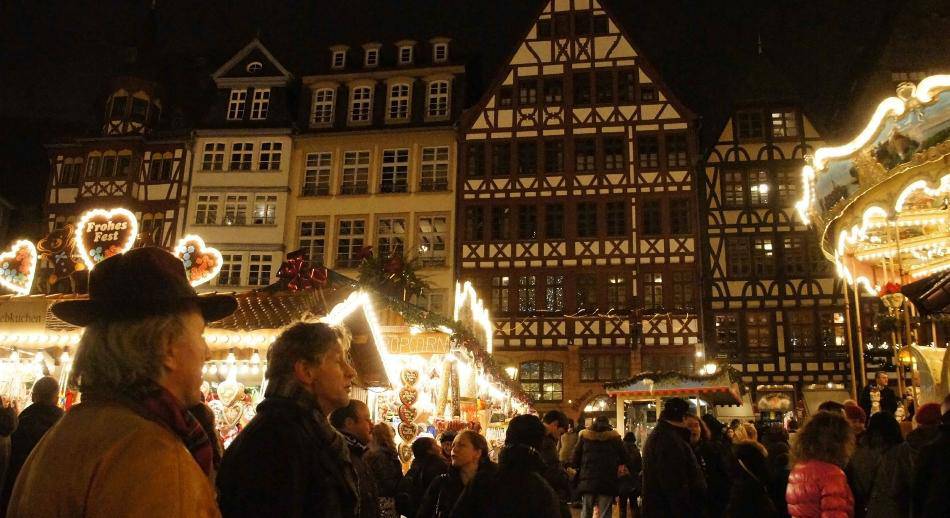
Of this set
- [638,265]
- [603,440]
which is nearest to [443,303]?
[638,265]

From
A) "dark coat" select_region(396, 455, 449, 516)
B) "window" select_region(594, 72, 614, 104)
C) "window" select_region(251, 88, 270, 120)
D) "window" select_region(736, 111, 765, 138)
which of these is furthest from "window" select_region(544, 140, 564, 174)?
"dark coat" select_region(396, 455, 449, 516)

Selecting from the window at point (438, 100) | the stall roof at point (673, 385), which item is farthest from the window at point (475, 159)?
the stall roof at point (673, 385)

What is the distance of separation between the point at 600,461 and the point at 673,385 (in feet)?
42.0

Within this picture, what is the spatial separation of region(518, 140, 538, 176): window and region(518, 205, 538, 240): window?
1.23 meters

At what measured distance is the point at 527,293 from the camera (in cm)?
2583

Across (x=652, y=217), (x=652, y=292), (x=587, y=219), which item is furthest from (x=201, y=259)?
(x=652, y=217)

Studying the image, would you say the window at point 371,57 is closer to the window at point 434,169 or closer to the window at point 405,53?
the window at point 405,53

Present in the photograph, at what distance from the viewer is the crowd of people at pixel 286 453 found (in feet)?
4.84

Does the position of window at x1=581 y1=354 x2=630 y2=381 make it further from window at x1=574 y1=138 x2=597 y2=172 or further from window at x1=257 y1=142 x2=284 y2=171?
window at x1=257 y1=142 x2=284 y2=171

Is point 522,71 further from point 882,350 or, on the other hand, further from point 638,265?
point 882,350

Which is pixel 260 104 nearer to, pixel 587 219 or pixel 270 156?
pixel 270 156

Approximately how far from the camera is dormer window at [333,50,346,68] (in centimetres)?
2944

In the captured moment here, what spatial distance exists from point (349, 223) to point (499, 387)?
13.4 metres

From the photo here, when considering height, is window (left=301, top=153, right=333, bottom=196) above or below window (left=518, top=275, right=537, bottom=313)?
above
